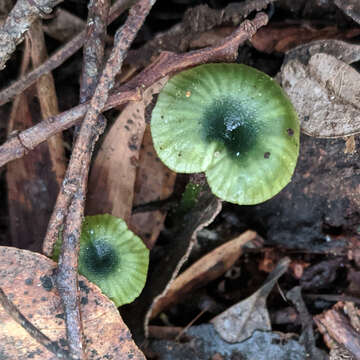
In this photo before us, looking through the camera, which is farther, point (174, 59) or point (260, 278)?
point (260, 278)

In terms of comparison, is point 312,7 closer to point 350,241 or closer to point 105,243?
point 350,241

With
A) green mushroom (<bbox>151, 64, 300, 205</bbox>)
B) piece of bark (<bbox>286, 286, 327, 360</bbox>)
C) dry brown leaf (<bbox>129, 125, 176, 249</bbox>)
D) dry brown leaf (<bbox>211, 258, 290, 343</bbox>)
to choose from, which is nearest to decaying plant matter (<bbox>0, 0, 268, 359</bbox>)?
green mushroom (<bbox>151, 64, 300, 205</bbox>)

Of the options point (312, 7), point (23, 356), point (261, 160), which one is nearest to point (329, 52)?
point (312, 7)

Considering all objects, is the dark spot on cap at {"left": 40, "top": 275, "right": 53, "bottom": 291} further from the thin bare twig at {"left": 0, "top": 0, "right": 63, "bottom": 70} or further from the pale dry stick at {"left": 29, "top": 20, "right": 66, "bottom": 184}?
the thin bare twig at {"left": 0, "top": 0, "right": 63, "bottom": 70}

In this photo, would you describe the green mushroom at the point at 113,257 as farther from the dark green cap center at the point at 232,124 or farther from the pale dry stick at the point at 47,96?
the dark green cap center at the point at 232,124

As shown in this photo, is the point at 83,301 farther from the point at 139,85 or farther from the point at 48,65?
the point at 48,65

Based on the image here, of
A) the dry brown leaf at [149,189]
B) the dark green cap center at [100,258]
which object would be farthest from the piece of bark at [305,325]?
the dark green cap center at [100,258]

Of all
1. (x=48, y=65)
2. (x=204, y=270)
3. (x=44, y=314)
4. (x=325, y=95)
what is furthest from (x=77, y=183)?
(x=325, y=95)
